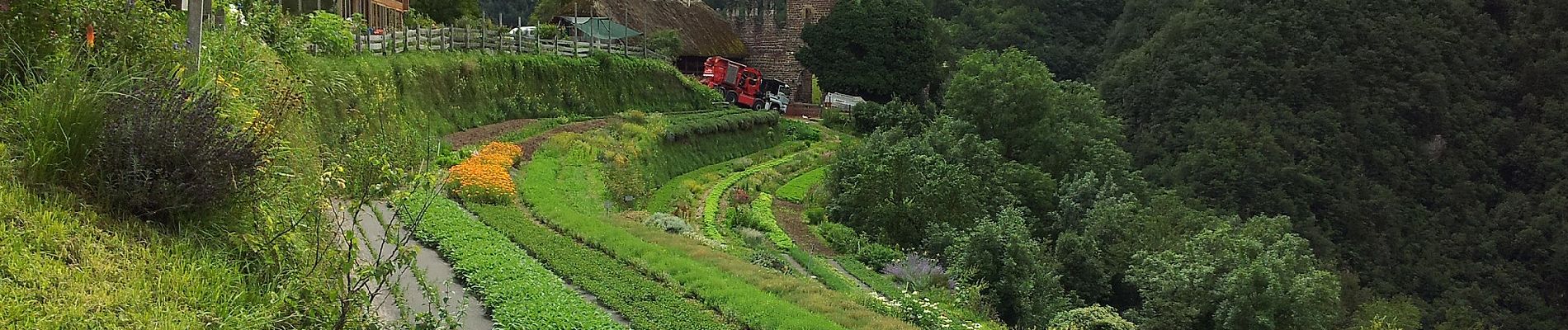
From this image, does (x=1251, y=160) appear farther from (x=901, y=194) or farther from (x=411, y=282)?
(x=411, y=282)

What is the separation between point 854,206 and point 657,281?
1118cm

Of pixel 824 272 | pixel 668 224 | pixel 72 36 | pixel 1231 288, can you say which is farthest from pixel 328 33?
pixel 1231 288

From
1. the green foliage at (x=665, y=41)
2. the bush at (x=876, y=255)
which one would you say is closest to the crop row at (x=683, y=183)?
the bush at (x=876, y=255)

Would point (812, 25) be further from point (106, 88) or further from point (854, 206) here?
point (106, 88)

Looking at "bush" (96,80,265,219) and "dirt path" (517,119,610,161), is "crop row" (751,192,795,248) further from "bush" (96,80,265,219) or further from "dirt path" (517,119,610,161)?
"bush" (96,80,265,219)

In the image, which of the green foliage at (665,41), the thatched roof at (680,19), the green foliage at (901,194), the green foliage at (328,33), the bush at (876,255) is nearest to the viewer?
the green foliage at (328,33)

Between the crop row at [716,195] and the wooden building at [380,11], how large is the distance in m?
9.33

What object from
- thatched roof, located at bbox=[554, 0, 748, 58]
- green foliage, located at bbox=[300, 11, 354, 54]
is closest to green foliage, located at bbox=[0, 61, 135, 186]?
green foliage, located at bbox=[300, 11, 354, 54]

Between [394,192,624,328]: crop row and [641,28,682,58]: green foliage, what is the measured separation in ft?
99.7

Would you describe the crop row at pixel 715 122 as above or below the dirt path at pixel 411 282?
below

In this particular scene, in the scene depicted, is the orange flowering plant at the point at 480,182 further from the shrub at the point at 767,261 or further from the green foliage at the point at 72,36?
the green foliage at the point at 72,36

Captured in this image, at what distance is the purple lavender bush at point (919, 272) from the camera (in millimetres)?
16922

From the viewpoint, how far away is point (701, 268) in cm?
1216

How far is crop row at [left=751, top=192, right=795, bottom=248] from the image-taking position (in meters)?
18.6
